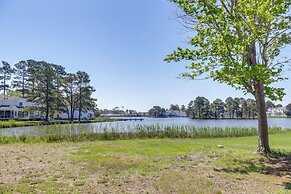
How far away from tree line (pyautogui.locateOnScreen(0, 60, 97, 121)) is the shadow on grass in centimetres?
3612

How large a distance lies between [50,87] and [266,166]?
37.5m

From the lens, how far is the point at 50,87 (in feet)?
128

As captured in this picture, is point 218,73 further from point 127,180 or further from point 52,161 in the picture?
point 52,161

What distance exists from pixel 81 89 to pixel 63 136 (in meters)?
33.3

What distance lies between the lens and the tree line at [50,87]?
3845 centimetres

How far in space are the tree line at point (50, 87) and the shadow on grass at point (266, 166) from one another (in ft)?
118

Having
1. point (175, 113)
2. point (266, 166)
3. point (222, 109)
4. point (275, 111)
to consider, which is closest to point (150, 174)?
point (266, 166)

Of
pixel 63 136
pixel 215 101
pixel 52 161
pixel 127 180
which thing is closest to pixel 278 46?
pixel 127 180

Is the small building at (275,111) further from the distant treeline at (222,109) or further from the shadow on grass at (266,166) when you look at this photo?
the shadow on grass at (266,166)

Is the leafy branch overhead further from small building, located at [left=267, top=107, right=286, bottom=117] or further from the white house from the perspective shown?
small building, located at [left=267, top=107, right=286, bottom=117]

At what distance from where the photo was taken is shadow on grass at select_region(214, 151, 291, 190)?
589 centimetres

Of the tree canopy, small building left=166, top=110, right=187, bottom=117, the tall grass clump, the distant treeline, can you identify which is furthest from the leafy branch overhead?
small building left=166, top=110, right=187, bottom=117

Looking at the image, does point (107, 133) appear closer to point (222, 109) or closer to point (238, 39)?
point (238, 39)

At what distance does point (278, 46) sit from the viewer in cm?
814
